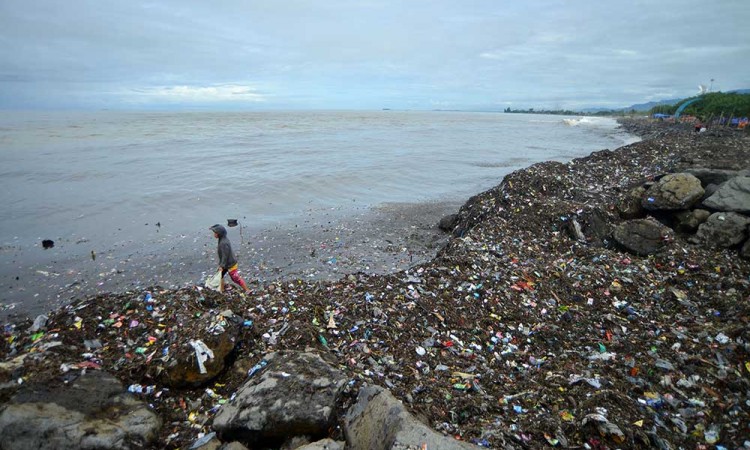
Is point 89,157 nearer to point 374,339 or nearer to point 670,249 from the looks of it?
point 374,339

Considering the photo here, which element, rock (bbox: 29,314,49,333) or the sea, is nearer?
rock (bbox: 29,314,49,333)

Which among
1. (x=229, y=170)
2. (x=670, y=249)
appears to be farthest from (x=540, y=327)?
(x=229, y=170)

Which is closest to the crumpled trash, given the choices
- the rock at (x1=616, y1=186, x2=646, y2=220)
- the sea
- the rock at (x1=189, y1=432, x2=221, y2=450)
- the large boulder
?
the rock at (x1=189, y1=432, x2=221, y2=450)

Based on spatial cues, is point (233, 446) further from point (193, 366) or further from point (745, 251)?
point (745, 251)

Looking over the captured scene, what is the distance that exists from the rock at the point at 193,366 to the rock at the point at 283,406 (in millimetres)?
658

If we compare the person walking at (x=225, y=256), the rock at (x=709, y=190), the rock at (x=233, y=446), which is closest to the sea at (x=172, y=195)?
the person walking at (x=225, y=256)

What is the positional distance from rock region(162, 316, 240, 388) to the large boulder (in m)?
1.85

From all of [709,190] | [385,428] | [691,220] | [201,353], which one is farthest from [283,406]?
[709,190]

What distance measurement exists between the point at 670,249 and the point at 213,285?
31.1 feet

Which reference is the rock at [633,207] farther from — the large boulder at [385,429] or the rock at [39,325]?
the rock at [39,325]

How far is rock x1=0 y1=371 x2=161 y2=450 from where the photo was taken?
3281 mm

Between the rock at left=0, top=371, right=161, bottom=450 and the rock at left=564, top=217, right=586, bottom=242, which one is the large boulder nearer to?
the rock at left=0, top=371, right=161, bottom=450

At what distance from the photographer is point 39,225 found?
486 inches

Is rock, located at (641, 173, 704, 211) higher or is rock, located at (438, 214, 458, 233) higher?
rock, located at (641, 173, 704, 211)
